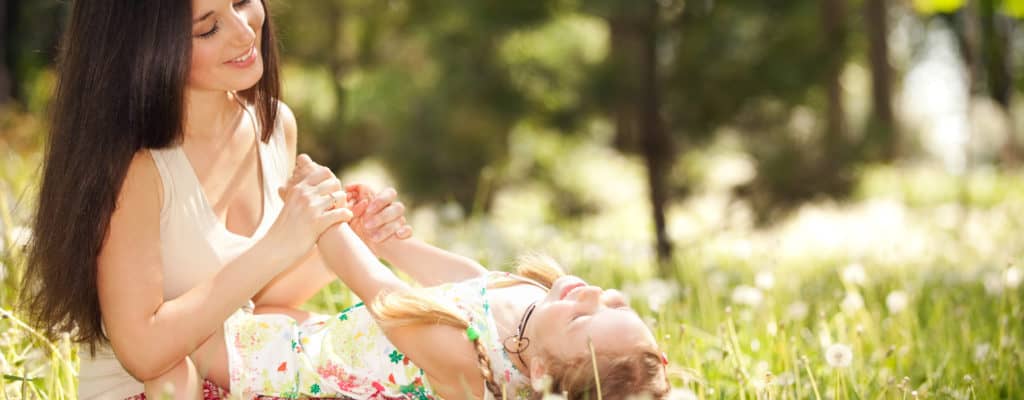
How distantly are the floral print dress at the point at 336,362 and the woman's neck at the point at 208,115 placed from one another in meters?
0.38

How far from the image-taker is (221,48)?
198cm

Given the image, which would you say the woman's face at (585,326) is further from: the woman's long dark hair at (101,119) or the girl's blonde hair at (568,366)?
the woman's long dark hair at (101,119)

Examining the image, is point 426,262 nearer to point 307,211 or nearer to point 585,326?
point 307,211

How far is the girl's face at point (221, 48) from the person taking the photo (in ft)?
6.39

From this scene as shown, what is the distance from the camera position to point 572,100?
6.32m

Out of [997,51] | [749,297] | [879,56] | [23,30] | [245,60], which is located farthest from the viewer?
[997,51]

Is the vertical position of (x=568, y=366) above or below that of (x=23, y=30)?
above

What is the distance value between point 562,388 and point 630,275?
248cm

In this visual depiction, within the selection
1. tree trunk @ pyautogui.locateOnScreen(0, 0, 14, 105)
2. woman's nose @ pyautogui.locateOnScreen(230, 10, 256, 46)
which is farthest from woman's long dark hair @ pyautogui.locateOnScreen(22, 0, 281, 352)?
tree trunk @ pyautogui.locateOnScreen(0, 0, 14, 105)

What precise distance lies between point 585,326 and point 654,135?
340 centimetres

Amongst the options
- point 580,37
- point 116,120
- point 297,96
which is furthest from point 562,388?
point 297,96

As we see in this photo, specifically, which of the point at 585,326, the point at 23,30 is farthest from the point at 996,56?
the point at 585,326

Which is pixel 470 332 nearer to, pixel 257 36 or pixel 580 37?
pixel 257 36

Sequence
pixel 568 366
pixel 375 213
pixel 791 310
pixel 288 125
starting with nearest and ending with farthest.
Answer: pixel 568 366
pixel 375 213
pixel 288 125
pixel 791 310
